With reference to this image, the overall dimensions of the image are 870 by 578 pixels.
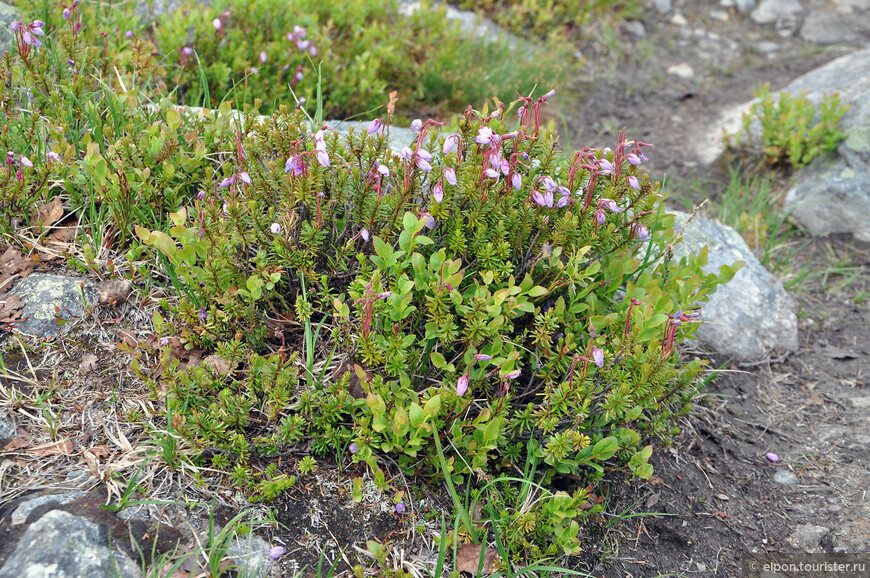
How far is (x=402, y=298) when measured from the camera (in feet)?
7.70

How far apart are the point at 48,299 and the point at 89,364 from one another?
37cm

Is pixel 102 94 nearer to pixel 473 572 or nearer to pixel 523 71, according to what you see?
pixel 473 572

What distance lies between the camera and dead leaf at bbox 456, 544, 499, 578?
236 cm

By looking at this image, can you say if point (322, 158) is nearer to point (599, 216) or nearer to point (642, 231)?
point (599, 216)

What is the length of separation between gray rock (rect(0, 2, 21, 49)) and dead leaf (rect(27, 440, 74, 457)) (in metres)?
2.39

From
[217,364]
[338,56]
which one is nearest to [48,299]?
[217,364]

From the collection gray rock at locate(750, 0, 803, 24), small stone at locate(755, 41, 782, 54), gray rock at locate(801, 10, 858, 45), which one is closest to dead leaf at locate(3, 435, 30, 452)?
small stone at locate(755, 41, 782, 54)

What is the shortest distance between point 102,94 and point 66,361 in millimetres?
1537

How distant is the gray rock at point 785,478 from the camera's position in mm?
3018

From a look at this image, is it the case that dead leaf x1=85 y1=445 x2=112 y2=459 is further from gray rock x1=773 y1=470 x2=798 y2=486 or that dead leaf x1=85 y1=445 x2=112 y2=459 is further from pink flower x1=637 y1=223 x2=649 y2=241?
gray rock x1=773 y1=470 x2=798 y2=486

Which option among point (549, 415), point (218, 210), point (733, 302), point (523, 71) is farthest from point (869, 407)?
point (523, 71)

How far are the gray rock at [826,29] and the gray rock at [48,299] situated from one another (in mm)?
8145

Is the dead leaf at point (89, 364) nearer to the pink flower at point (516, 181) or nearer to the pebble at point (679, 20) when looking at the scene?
the pink flower at point (516, 181)

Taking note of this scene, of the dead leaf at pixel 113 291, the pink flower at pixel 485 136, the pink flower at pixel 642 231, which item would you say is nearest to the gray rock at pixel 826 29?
the pink flower at pixel 642 231
